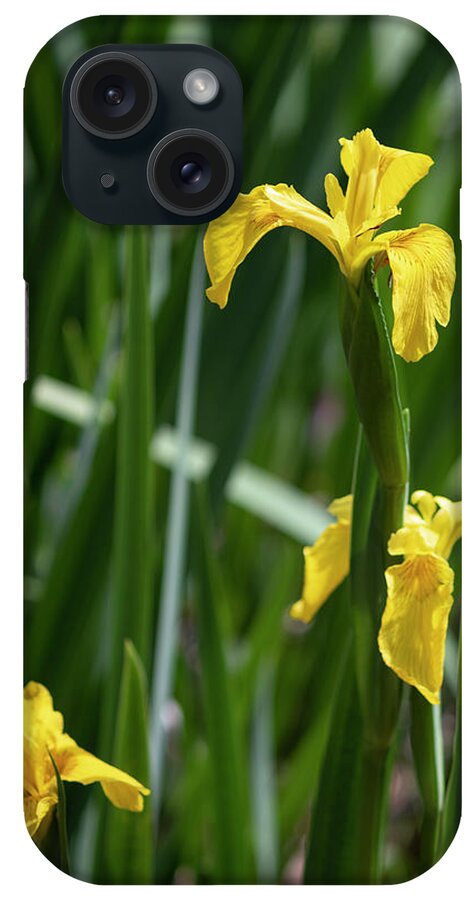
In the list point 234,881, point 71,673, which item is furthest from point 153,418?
point 234,881

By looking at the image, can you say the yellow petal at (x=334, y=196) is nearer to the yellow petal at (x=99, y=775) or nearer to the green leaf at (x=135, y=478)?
the green leaf at (x=135, y=478)

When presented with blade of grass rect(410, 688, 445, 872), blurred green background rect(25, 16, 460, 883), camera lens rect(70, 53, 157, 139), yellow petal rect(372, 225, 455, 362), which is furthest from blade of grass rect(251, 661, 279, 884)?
camera lens rect(70, 53, 157, 139)

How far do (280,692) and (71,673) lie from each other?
0.50 ft

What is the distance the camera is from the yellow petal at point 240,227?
0.93m

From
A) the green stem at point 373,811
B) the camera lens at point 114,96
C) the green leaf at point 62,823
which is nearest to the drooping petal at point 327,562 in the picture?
the green stem at point 373,811

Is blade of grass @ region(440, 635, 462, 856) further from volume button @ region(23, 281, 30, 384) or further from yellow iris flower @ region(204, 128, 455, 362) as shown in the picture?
volume button @ region(23, 281, 30, 384)

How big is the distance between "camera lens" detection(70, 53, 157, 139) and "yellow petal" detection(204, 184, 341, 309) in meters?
0.09

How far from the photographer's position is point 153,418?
94 centimetres

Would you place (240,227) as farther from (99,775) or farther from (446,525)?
(99,775)

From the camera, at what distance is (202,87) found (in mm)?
947

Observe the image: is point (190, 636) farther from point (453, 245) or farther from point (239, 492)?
point (453, 245)

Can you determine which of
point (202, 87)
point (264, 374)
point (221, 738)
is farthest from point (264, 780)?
point (202, 87)

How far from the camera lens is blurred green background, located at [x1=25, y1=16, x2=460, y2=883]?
3.08 ft

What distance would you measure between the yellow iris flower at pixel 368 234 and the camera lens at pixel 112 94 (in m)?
0.10
